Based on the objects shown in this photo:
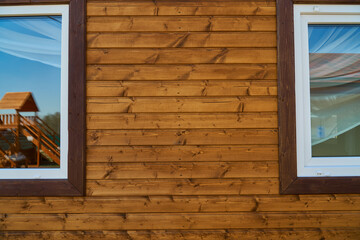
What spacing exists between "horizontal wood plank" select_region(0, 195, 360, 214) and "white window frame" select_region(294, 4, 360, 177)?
209mm

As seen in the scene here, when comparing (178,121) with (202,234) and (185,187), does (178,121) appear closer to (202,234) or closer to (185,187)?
(185,187)

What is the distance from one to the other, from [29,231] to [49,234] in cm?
15

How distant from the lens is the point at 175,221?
5.90 ft

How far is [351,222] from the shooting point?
180 centimetres

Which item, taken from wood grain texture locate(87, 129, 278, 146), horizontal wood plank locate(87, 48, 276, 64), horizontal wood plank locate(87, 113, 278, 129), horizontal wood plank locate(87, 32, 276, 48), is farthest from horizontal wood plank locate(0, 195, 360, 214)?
horizontal wood plank locate(87, 32, 276, 48)

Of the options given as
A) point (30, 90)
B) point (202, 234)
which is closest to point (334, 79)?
point (202, 234)

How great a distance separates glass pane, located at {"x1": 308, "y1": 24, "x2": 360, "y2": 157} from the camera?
1878 mm

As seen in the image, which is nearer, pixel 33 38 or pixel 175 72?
pixel 175 72

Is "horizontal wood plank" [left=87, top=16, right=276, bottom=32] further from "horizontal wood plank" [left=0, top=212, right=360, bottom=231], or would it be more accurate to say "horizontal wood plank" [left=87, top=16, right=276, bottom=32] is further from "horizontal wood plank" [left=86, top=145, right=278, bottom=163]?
"horizontal wood plank" [left=0, top=212, right=360, bottom=231]

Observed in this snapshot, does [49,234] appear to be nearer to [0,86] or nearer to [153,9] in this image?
[0,86]

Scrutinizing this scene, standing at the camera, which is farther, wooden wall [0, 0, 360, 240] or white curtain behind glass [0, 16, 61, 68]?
white curtain behind glass [0, 16, 61, 68]

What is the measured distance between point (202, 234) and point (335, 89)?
1.47 metres

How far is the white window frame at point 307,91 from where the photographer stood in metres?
1.81

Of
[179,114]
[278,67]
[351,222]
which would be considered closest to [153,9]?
[179,114]
